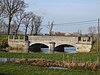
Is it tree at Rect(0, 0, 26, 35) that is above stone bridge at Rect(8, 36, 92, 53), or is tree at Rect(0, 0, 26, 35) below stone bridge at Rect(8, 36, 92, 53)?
above

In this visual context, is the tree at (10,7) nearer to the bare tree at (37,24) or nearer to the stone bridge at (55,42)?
the stone bridge at (55,42)

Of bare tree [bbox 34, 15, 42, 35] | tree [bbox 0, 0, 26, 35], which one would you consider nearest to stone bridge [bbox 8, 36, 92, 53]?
tree [bbox 0, 0, 26, 35]

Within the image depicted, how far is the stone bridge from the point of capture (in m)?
66.2

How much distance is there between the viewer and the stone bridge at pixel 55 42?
66250 millimetres

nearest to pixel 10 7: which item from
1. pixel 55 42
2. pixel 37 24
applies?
pixel 55 42

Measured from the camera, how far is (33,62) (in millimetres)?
28281

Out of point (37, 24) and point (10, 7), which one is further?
point (37, 24)

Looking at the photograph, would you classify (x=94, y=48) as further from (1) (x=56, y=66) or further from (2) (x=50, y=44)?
(1) (x=56, y=66)

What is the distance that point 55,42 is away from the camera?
70.7m

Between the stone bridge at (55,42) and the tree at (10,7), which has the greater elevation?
the tree at (10,7)

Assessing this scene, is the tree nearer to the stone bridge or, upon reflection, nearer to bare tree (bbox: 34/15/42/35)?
the stone bridge

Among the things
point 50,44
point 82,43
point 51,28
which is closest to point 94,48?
point 82,43

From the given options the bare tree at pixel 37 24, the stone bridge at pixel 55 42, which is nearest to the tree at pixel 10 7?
the stone bridge at pixel 55 42

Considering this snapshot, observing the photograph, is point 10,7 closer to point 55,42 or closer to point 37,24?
point 55,42
